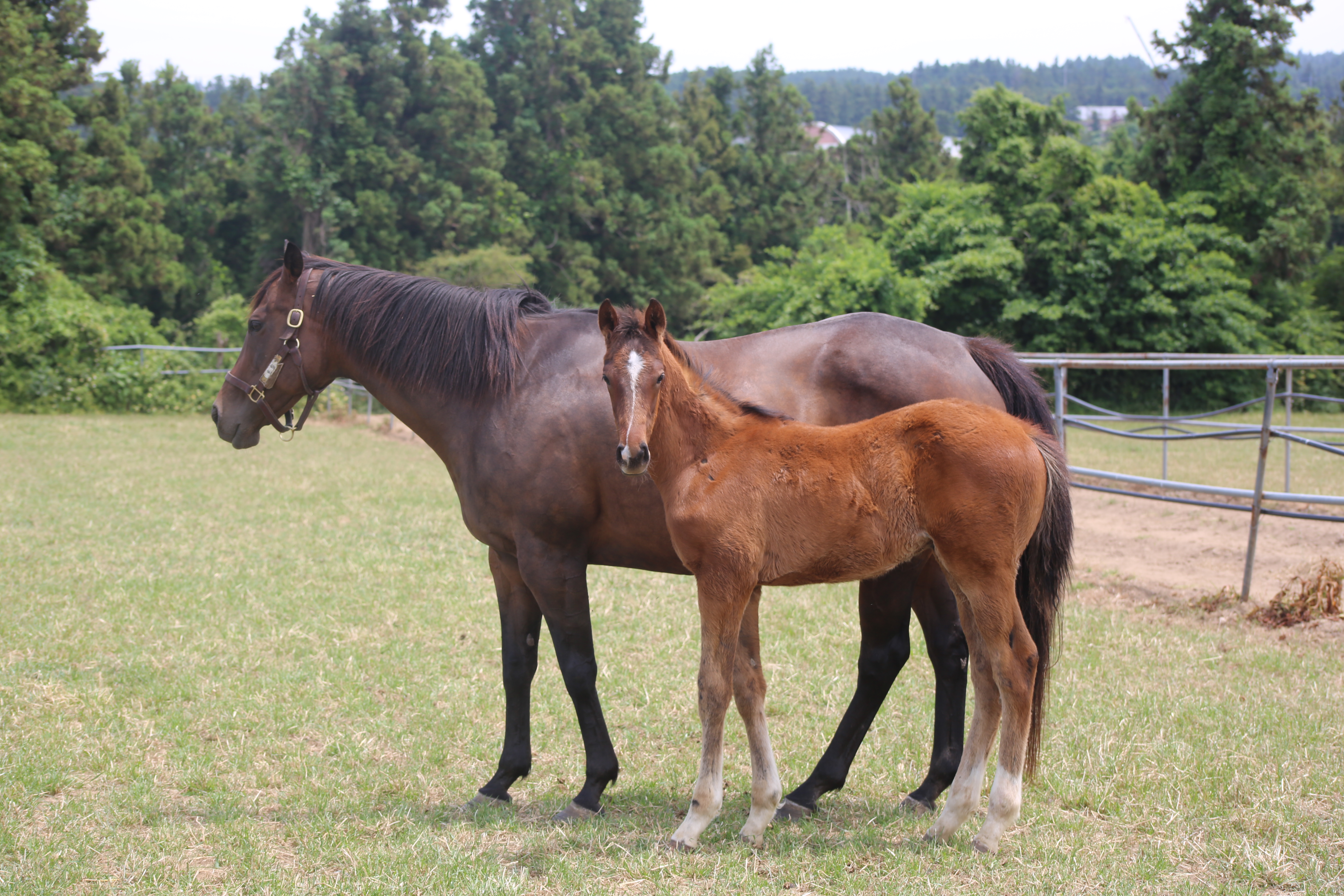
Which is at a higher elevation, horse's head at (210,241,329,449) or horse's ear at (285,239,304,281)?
horse's ear at (285,239,304,281)

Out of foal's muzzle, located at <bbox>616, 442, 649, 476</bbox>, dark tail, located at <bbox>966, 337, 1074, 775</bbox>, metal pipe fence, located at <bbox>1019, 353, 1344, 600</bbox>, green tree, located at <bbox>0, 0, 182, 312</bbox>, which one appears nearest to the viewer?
foal's muzzle, located at <bbox>616, 442, 649, 476</bbox>

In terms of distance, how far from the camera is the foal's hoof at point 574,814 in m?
3.83

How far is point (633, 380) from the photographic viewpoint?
3232mm

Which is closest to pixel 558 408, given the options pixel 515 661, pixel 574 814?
pixel 515 661

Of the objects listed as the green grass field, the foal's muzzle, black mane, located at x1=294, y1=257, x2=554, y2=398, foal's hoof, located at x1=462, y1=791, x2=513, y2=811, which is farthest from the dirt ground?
the foal's muzzle

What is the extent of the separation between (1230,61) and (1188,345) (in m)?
7.02

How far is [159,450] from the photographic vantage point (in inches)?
618

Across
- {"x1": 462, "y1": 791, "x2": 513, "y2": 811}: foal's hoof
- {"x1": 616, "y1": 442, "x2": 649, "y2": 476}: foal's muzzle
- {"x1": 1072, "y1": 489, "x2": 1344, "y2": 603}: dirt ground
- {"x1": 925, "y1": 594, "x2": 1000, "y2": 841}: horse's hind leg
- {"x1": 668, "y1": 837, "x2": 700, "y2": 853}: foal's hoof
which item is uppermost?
{"x1": 616, "y1": 442, "x2": 649, "y2": 476}: foal's muzzle

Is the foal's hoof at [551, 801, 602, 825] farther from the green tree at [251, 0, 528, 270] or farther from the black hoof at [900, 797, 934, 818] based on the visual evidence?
the green tree at [251, 0, 528, 270]

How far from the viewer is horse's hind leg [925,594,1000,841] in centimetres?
342

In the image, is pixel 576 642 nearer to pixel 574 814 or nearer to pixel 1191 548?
pixel 574 814

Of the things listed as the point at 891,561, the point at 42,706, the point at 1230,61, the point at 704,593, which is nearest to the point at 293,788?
the point at 42,706

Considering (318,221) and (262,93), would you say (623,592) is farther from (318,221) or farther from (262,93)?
(262,93)

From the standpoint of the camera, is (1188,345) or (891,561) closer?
(891,561)
